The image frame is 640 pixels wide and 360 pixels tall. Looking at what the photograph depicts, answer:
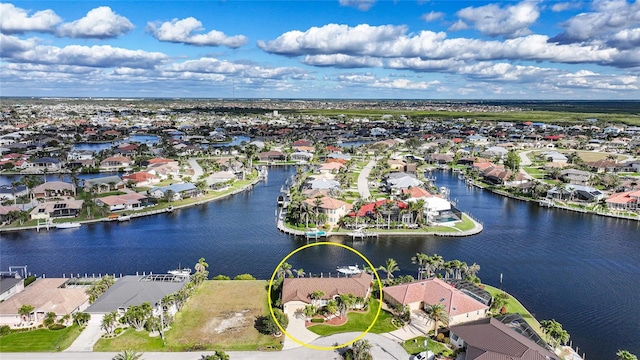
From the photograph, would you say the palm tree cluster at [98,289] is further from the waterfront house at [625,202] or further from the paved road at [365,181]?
the waterfront house at [625,202]

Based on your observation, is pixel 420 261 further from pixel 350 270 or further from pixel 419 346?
pixel 419 346

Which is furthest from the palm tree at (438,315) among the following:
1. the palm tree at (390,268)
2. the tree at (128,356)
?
the tree at (128,356)

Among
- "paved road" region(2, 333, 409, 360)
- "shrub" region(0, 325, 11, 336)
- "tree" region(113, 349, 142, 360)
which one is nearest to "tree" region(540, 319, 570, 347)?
"paved road" region(2, 333, 409, 360)

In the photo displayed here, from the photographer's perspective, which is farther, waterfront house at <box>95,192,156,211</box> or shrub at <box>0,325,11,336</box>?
waterfront house at <box>95,192,156,211</box>

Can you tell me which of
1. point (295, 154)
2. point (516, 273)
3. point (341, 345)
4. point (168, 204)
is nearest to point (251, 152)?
point (295, 154)

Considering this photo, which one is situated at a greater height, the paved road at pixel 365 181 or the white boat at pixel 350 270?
the paved road at pixel 365 181

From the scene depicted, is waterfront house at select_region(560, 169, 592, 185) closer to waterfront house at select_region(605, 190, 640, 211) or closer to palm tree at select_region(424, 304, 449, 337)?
waterfront house at select_region(605, 190, 640, 211)

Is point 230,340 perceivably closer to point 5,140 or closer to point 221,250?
point 221,250
